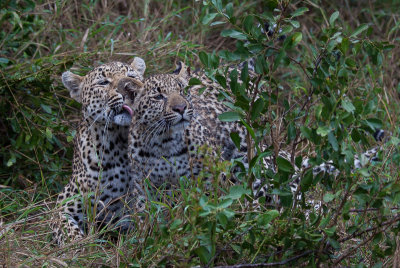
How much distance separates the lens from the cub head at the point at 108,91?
236 inches

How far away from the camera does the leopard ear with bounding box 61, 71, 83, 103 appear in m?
6.41

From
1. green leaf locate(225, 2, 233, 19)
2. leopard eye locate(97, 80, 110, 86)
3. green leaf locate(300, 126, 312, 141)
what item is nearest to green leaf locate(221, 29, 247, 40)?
green leaf locate(225, 2, 233, 19)

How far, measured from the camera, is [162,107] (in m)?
5.88

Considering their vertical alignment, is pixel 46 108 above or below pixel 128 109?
below

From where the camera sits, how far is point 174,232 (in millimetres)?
4227

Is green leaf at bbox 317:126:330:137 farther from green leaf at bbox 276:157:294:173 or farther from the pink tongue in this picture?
the pink tongue

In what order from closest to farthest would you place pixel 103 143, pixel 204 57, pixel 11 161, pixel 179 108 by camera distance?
1. pixel 204 57
2. pixel 179 108
3. pixel 103 143
4. pixel 11 161

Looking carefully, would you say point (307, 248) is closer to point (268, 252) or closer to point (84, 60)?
point (268, 252)

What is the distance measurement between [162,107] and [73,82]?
3.38ft

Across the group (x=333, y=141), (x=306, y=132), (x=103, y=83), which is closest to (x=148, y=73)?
(x=103, y=83)

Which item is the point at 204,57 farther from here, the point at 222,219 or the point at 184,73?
the point at 184,73

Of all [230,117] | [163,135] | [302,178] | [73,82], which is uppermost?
[230,117]

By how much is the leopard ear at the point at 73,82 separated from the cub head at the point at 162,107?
701 mm

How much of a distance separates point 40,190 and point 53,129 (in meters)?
0.59
